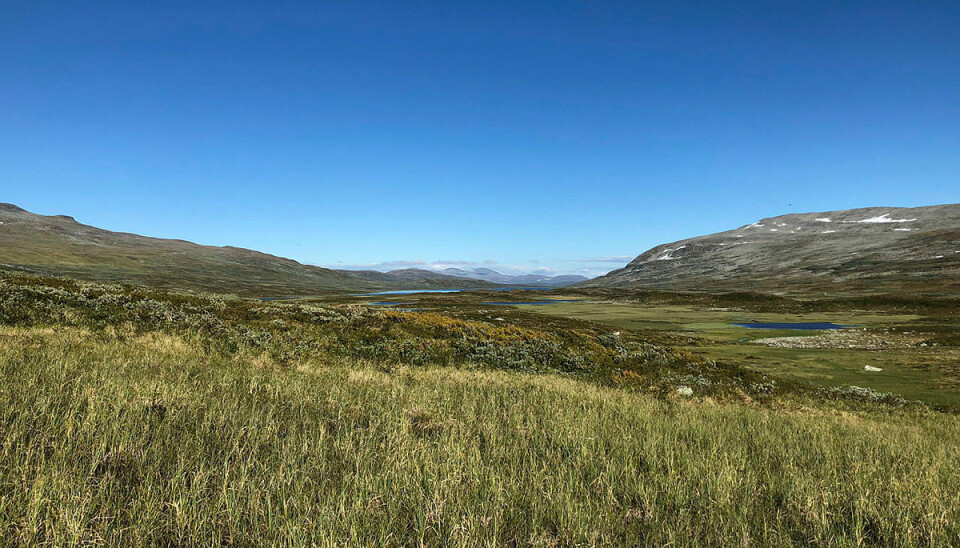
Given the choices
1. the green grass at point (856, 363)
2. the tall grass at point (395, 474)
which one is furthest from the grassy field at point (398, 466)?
the green grass at point (856, 363)

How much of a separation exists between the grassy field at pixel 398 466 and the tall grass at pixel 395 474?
1.1 inches

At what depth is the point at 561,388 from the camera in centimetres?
1191

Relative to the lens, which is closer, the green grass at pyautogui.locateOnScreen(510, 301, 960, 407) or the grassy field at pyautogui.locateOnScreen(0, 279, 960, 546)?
the grassy field at pyautogui.locateOnScreen(0, 279, 960, 546)

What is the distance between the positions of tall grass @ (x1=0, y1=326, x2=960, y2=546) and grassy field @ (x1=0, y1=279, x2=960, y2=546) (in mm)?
27

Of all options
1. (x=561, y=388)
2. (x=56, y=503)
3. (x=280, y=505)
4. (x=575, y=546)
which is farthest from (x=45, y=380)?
(x=561, y=388)

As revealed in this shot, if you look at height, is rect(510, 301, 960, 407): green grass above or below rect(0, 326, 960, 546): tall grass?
below

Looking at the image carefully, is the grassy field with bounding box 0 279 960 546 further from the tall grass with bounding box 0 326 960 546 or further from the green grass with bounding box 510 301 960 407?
the green grass with bounding box 510 301 960 407

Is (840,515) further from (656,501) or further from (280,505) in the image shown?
(280,505)

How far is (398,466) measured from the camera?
445cm

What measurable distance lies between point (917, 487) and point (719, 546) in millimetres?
4175

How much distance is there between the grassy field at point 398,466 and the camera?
10.9ft

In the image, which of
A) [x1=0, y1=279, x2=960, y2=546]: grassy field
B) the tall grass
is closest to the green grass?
[x1=0, y1=279, x2=960, y2=546]: grassy field

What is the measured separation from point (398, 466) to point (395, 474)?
0.15 m

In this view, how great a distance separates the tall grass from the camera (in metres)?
3.28
